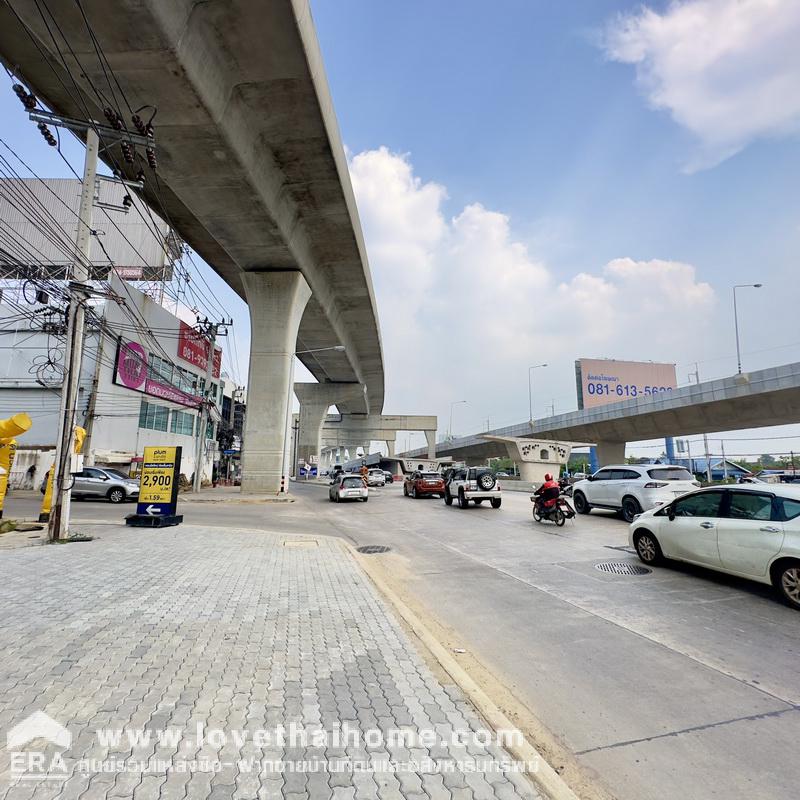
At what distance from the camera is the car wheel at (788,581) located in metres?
5.86

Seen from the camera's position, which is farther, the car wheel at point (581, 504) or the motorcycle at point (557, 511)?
the car wheel at point (581, 504)

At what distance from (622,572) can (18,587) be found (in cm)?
895

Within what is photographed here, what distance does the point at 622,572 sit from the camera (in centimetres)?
781

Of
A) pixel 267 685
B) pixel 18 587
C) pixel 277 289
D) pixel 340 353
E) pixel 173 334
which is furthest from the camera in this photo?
pixel 340 353

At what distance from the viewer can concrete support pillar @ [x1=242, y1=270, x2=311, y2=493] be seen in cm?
2477

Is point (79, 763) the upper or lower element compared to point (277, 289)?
lower

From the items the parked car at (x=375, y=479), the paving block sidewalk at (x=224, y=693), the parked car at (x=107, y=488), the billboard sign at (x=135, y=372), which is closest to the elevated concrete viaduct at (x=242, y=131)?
the parked car at (x=107, y=488)

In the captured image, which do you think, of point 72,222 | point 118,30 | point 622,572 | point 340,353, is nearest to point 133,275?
point 72,222

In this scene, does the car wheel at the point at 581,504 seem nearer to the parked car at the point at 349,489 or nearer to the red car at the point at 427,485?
the red car at the point at 427,485

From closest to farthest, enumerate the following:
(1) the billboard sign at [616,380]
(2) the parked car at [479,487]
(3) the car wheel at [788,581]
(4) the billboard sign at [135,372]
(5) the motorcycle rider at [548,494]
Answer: (3) the car wheel at [788,581]
(5) the motorcycle rider at [548,494]
(2) the parked car at [479,487]
(4) the billboard sign at [135,372]
(1) the billboard sign at [616,380]

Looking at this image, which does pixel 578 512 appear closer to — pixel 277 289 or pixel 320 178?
pixel 320 178

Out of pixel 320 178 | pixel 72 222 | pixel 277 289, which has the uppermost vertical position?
pixel 72 222

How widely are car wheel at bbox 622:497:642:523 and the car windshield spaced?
0.95 m

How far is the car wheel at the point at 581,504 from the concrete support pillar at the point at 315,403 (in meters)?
43.3
